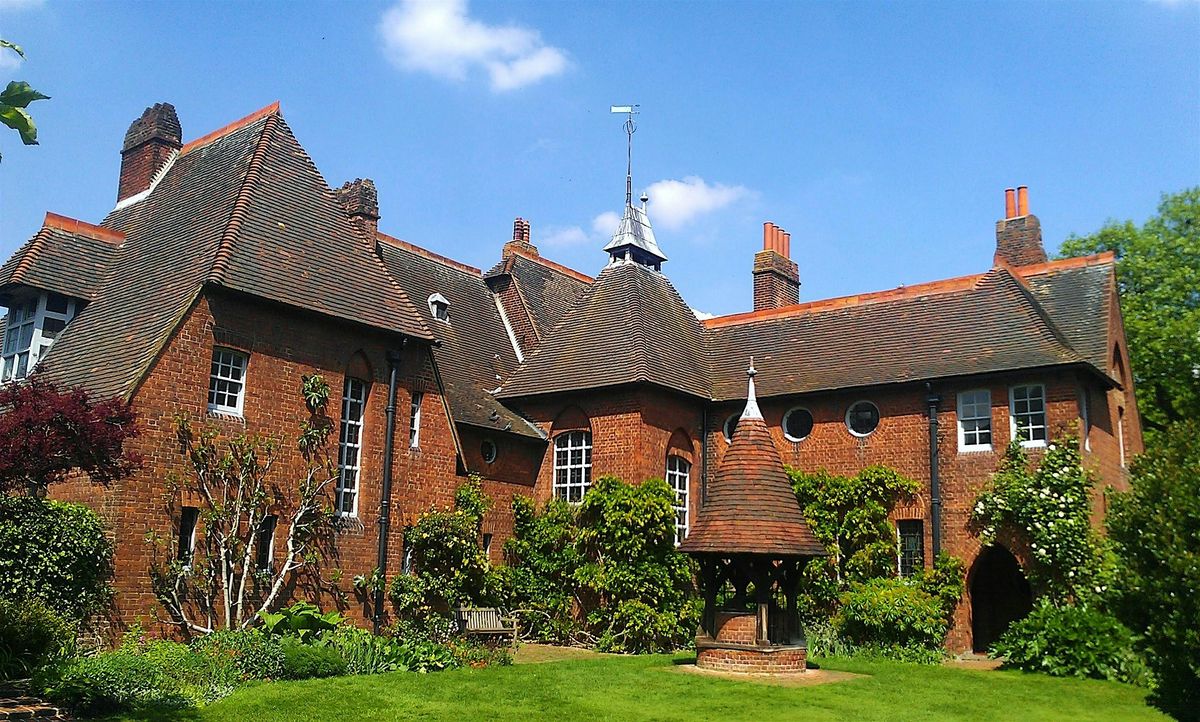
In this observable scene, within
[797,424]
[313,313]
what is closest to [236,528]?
[313,313]

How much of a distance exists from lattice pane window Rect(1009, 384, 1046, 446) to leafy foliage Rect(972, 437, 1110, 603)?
14.6 inches

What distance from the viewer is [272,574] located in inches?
732

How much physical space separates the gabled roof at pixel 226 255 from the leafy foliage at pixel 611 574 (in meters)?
5.66

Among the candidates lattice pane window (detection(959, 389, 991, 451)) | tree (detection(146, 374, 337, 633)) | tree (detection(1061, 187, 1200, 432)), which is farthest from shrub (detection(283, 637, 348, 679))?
tree (detection(1061, 187, 1200, 432))

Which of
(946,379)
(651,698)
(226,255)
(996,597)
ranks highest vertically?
(226,255)

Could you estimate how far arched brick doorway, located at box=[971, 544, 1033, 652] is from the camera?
24453 mm

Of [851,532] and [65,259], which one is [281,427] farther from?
[851,532]

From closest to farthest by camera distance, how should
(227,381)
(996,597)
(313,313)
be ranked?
(227,381), (313,313), (996,597)

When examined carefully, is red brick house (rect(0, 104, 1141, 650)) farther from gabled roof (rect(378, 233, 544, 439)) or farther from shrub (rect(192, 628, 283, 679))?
shrub (rect(192, 628, 283, 679))

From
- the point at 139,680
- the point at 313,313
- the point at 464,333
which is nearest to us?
the point at 139,680

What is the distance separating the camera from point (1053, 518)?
839 inches

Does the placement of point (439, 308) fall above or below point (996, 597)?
above

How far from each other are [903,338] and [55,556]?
18665 millimetres

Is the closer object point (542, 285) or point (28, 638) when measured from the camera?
point (28, 638)
